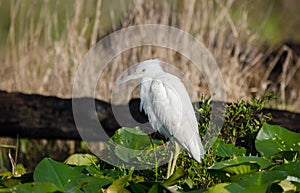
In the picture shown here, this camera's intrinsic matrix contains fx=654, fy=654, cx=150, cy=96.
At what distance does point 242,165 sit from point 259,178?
0.29 ft

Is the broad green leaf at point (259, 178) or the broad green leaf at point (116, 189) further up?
the broad green leaf at point (259, 178)

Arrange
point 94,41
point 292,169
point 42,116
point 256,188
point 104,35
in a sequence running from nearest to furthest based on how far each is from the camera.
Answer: point 256,188 < point 292,169 < point 42,116 < point 94,41 < point 104,35

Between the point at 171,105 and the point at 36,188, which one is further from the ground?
the point at 171,105

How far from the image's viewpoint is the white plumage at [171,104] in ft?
8.01

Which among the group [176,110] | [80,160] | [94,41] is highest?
[94,41]

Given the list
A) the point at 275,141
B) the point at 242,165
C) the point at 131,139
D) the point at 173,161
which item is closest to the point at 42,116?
the point at 131,139

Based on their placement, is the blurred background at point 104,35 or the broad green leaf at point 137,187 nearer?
the broad green leaf at point 137,187

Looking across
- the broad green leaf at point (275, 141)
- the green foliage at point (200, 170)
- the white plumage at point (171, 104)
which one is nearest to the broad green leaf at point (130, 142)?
the green foliage at point (200, 170)

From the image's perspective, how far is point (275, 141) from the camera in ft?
8.07

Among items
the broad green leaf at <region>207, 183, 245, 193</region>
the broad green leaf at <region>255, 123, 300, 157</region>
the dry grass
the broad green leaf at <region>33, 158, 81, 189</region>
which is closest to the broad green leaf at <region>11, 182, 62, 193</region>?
the broad green leaf at <region>33, 158, 81, 189</region>

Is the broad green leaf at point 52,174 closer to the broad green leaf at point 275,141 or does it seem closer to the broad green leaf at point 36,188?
the broad green leaf at point 36,188

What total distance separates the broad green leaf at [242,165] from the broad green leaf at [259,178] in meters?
0.04

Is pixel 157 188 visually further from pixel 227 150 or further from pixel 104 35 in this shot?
pixel 104 35

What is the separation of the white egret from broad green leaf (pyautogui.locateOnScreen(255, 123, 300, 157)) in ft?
0.76
